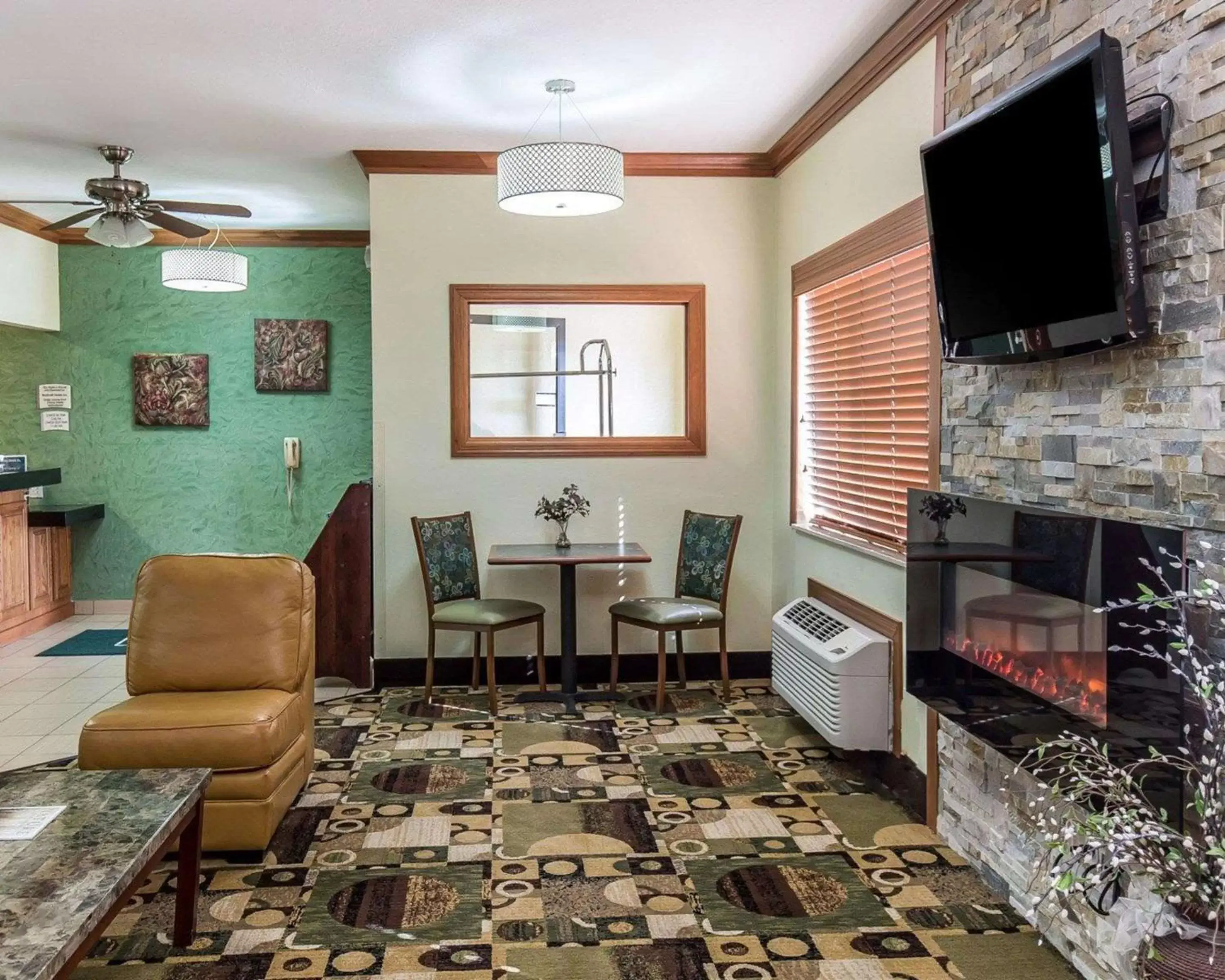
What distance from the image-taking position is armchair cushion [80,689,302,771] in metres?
3.27

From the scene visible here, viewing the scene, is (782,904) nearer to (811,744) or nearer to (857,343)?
(811,744)

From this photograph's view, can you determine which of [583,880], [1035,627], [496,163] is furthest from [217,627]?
[496,163]

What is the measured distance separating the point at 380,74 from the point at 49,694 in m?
3.68

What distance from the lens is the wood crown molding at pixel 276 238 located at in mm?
7512

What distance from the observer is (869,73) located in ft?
13.6

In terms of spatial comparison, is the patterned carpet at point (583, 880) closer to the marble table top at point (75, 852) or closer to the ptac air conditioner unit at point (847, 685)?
the ptac air conditioner unit at point (847, 685)

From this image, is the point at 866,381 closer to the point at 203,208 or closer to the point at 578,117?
the point at 578,117

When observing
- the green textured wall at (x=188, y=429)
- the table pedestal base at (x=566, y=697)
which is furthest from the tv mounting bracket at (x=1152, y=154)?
the green textured wall at (x=188, y=429)

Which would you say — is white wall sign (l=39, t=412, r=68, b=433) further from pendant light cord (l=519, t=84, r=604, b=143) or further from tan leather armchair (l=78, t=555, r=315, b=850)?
tan leather armchair (l=78, t=555, r=315, b=850)

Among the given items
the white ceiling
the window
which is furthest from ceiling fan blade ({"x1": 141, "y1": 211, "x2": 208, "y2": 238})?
the window

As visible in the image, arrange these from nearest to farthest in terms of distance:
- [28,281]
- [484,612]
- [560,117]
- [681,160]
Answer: [560,117] < [484,612] < [681,160] < [28,281]

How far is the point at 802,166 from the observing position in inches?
208

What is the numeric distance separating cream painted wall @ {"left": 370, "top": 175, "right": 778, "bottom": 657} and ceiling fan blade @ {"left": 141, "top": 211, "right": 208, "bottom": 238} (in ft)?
2.85

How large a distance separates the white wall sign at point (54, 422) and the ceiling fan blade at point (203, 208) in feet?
9.67
